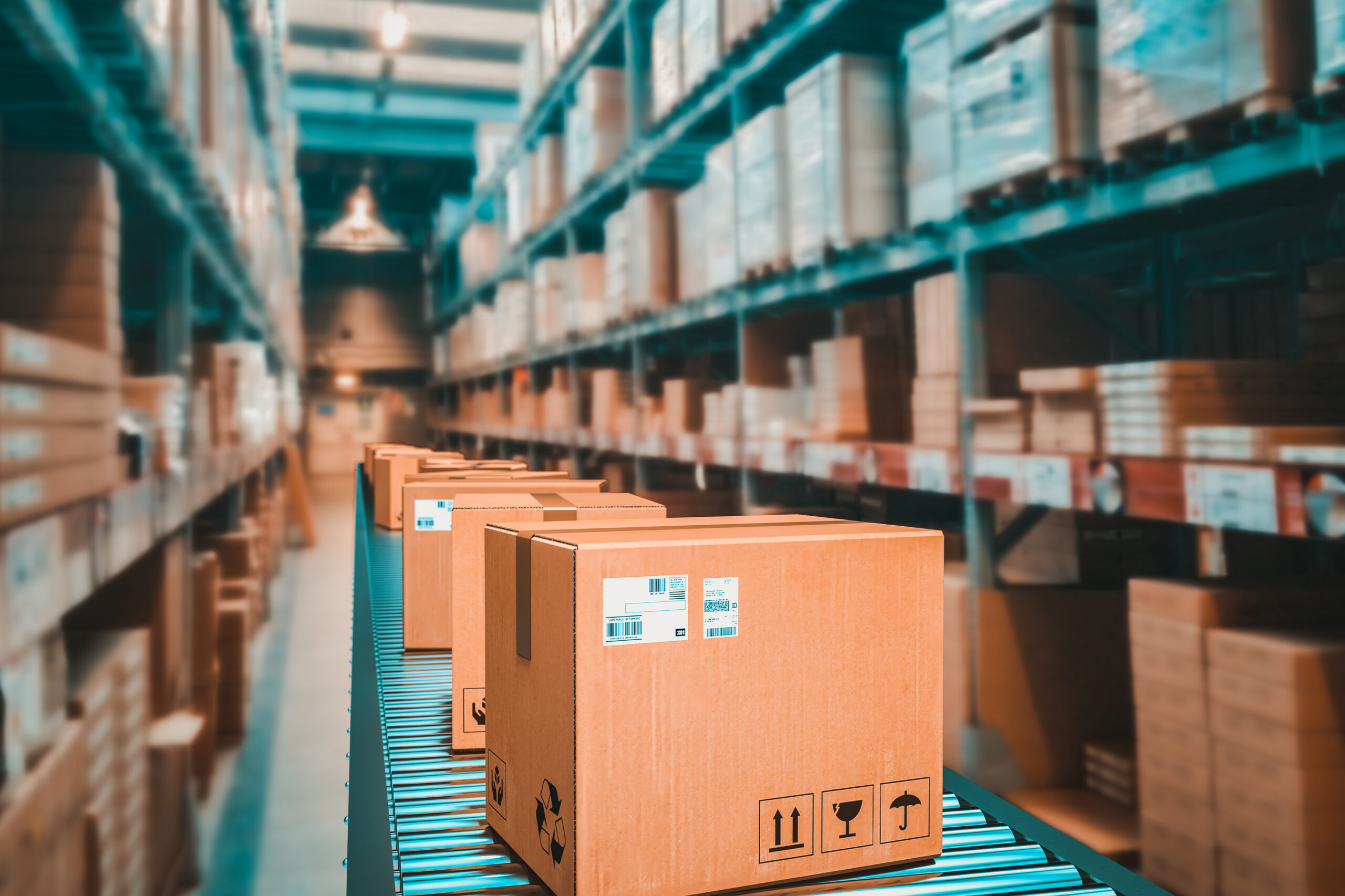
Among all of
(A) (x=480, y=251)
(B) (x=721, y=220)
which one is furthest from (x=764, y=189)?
(A) (x=480, y=251)

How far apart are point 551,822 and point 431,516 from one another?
4.46ft

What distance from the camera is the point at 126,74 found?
7.43 feet

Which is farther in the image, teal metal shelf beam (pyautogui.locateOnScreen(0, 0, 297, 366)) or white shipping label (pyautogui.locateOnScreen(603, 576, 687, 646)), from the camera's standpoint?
teal metal shelf beam (pyautogui.locateOnScreen(0, 0, 297, 366))

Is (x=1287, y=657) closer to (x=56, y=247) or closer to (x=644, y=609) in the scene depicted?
(x=644, y=609)

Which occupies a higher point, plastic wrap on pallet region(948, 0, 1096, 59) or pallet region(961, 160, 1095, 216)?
plastic wrap on pallet region(948, 0, 1096, 59)

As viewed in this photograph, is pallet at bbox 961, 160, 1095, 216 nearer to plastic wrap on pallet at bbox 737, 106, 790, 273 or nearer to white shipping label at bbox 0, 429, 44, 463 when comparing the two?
plastic wrap on pallet at bbox 737, 106, 790, 273

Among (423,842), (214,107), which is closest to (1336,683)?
(423,842)

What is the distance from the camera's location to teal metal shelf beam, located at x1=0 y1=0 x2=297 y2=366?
1.77 metres

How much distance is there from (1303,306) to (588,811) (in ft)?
8.65

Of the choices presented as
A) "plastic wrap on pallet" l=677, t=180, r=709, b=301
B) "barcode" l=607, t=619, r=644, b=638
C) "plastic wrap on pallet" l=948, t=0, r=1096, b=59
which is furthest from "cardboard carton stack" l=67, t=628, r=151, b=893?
"plastic wrap on pallet" l=677, t=180, r=709, b=301

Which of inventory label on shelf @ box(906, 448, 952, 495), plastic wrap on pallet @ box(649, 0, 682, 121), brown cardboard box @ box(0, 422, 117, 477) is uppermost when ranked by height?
plastic wrap on pallet @ box(649, 0, 682, 121)

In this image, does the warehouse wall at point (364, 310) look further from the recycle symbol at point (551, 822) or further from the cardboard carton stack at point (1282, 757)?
the recycle symbol at point (551, 822)

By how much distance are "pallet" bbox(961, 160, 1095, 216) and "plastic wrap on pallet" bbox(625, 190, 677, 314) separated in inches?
111

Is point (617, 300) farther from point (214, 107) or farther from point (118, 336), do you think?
point (118, 336)
